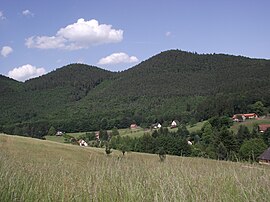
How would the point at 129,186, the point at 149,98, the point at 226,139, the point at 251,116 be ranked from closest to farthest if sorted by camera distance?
the point at 129,186 → the point at 226,139 → the point at 251,116 → the point at 149,98

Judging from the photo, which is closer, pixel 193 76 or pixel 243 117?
pixel 243 117

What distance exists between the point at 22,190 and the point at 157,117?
392 ft

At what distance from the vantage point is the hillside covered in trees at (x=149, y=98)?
10925 centimetres

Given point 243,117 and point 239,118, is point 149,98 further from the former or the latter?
point 239,118

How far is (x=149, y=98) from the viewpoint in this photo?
160500 mm

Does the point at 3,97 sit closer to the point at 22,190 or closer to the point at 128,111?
the point at 128,111

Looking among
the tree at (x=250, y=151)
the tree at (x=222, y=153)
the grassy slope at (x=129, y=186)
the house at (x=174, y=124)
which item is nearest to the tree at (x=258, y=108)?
the house at (x=174, y=124)

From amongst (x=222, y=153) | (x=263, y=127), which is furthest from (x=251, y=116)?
(x=222, y=153)

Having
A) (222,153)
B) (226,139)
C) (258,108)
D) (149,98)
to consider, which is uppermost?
(149,98)

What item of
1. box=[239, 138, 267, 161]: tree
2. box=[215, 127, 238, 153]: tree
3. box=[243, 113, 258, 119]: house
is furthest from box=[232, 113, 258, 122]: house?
box=[239, 138, 267, 161]: tree

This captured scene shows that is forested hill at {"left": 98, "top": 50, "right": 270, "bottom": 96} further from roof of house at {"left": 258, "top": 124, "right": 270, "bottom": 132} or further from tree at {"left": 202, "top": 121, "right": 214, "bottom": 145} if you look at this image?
tree at {"left": 202, "top": 121, "right": 214, "bottom": 145}

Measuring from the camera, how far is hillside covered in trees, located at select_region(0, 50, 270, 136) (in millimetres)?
109250

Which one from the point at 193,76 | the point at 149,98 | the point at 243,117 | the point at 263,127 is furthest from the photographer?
the point at 193,76

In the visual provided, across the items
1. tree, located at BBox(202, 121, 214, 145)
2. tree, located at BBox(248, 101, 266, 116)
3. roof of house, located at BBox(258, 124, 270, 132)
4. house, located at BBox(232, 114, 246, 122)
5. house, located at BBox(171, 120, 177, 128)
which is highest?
tree, located at BBox(248, 101, 266, 116)
